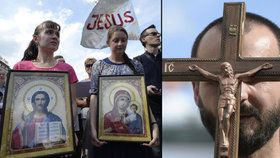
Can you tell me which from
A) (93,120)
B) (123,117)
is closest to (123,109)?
(123,117)

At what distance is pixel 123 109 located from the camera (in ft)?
9.62

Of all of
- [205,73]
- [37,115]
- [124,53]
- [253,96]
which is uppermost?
[124,53]

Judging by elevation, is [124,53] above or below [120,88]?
above

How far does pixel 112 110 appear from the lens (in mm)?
2932

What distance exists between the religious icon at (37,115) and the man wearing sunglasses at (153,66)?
1.68 feet

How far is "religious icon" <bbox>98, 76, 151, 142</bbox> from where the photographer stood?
2.90 meters

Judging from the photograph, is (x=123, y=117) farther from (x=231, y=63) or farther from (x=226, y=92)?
(x=231, y=63)

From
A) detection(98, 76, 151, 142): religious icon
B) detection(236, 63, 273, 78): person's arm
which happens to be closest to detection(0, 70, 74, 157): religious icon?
detection(98, 76, 151, 142): religious icon

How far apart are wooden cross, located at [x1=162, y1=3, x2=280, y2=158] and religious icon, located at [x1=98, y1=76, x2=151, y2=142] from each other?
252mm

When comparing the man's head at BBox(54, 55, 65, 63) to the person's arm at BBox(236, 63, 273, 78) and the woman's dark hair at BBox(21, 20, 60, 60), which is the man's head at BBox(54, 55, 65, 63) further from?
the person's arm at BBox(236, 63, 273, 78)

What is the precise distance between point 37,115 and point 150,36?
0.87 m

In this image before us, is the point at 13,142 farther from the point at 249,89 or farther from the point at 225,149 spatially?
the point at 249,89

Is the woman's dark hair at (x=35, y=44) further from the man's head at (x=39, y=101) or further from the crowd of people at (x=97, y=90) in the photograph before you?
the man's head at (x=39, y=101)

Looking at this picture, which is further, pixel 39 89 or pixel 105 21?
pixel 105 21
